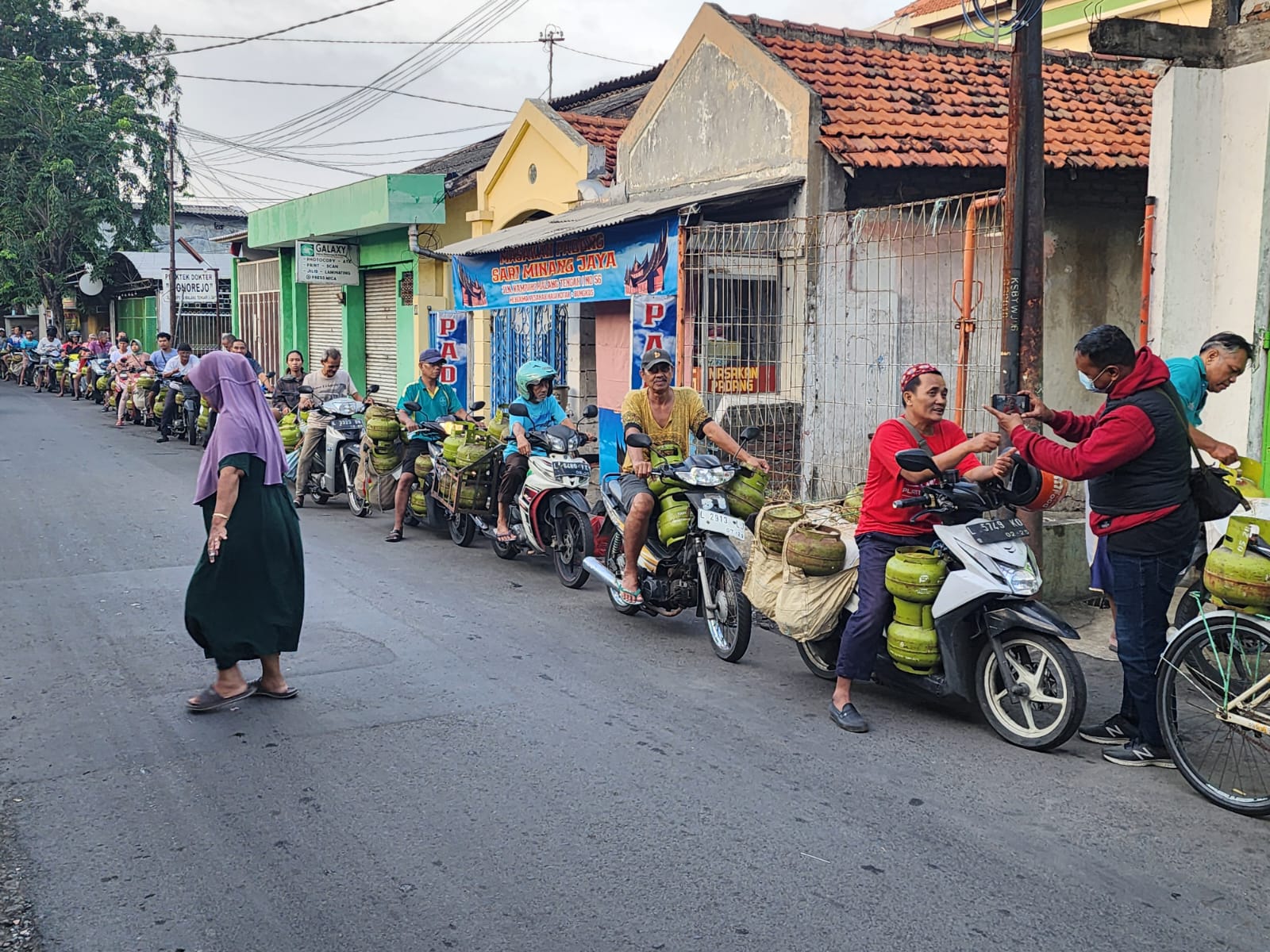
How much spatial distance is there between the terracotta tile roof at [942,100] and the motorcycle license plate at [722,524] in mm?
5522

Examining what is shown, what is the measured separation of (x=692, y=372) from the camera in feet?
40.3

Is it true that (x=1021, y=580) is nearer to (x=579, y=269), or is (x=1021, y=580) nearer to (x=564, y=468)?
(x=564, y=468)

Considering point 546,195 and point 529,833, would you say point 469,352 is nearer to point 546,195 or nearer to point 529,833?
point 546,195

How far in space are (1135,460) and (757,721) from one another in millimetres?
2105

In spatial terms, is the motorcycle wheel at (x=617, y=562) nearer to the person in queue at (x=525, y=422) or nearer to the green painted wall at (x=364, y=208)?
the person in queue at (x=525, y=422)

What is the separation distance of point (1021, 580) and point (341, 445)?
920 centimetres

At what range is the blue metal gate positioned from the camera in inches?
675

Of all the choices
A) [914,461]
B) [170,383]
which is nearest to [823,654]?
[914,461]

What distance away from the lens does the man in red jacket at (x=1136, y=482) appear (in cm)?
507

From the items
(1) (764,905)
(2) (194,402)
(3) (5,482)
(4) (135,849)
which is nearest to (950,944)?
(1) (764,905)

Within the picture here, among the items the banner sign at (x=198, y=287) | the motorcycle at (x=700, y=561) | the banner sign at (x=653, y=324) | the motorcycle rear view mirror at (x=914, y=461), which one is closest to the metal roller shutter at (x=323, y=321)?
the banner sign at (x=198, y=287)

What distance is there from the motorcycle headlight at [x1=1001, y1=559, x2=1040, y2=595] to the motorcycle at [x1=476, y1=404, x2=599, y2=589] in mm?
3999

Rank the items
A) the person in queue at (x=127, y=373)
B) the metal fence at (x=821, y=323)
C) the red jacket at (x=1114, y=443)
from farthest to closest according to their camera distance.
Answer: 1. the person in queue at (x=127, y=373)
2. the metal fence at (x=821, y=323)
3. the red jacket at (x=1114, y=443)

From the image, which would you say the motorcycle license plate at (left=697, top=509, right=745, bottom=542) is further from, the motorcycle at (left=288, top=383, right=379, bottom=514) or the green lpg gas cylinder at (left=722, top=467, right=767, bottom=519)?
the motorcycle at (left=288, top=383, right=379, bottom=514)
